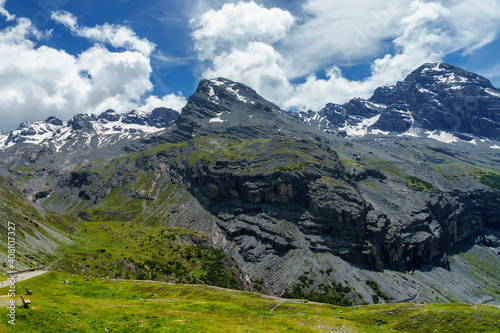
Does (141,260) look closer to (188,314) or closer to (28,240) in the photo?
(28,240)

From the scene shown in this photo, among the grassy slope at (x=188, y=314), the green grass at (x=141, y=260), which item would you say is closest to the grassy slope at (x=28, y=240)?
the green grass at (x=141, y=260)

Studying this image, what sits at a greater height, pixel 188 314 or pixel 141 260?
pixel 188 314

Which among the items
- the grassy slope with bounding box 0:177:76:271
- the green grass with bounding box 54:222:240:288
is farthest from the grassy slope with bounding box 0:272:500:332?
the green grass with bounding box 54:222:240:288

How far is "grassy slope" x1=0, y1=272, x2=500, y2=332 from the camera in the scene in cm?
3541

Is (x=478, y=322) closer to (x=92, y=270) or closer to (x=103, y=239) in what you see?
(x=92, y=270)

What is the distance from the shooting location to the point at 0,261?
2928 inches

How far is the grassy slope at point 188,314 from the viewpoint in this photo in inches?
1394

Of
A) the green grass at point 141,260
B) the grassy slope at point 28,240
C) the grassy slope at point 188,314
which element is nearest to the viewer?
the grassy slope at point 188,314

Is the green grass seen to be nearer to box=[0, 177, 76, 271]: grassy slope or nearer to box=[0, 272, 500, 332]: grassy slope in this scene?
box=[0, 177, 76, 271]: grassy slope

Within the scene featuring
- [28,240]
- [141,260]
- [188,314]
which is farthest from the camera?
[141,260]

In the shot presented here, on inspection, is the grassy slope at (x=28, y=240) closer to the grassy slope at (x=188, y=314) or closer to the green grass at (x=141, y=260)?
the green grass at (x=141, y=260)

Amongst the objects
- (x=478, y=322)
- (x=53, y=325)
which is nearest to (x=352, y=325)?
(x=478, y=322)

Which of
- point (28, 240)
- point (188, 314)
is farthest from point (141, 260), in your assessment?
point (188, 314)

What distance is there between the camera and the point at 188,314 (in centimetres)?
5197
